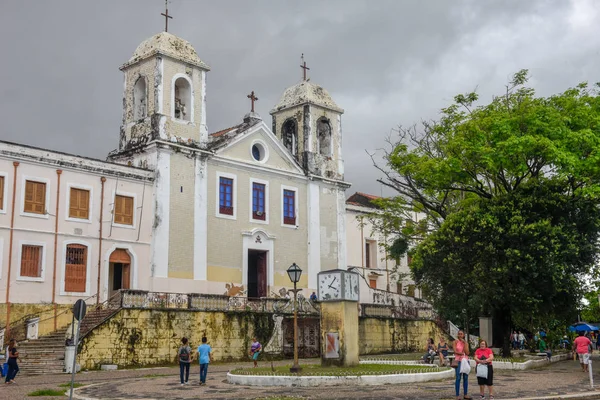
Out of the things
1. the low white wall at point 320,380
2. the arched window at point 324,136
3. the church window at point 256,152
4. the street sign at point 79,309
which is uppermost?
the arched window at point 324,136

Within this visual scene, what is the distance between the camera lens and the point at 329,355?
777 inches

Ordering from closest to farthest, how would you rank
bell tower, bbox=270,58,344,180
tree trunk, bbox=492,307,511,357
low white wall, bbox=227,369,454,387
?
low white wall, bbox=227,369,454,387, tree trunk, bbox=492,307,511,357, bell tower, bbox=270,58,344,180

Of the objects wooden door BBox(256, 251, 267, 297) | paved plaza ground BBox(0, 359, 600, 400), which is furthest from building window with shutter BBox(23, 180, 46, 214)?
wooden door BBox(256, 251, 267, 297)

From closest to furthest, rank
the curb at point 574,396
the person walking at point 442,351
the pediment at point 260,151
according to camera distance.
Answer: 1. the curb at point 574,396
2. the person walking at point 442,351
3. the pediment at point 260,151

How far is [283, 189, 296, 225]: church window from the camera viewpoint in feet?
116

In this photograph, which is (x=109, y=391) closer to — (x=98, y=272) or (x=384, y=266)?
(x=98, y=272)

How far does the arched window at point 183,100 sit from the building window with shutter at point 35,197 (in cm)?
772

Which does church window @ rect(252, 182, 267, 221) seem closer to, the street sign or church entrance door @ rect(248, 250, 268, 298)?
church entrance door @ rect(248, 250, 268, 298)

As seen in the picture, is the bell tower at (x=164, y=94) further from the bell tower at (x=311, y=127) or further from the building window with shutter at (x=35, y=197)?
the bell tower at (x=311, y=127)

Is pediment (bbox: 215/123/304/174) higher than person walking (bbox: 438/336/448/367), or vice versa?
pediment (bbox: 215/123/304/174)

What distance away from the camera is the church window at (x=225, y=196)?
107ft

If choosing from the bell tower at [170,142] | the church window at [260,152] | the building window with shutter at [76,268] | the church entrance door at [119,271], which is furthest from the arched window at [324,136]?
the building window with shutter at [76,268]

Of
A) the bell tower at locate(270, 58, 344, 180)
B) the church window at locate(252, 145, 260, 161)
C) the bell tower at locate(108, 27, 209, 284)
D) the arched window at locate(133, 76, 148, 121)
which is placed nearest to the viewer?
the bell tower at locate(108, 27, 209, 284)

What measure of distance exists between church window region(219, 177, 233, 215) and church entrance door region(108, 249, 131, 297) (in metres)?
5.26
